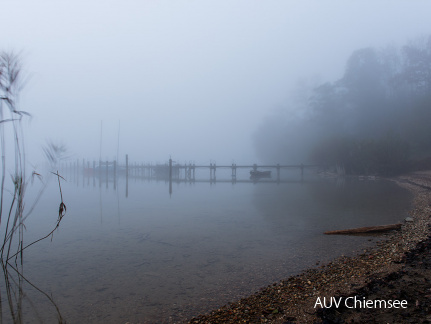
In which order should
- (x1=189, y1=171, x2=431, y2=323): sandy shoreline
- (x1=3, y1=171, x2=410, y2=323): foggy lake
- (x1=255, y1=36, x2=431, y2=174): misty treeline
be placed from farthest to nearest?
(x1=255, y1=36, x2=431, y2=174): misty treeline
(x1=3, y1=171, x2=410, y2=323): foggy lake
(x1=189, y1=171, x2=431, y2=323): sandy shoreline

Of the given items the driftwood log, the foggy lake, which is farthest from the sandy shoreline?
the driftwood log

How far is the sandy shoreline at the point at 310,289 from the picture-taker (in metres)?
3.21

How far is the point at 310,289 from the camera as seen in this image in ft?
12.8

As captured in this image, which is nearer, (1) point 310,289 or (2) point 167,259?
(1) point 310,289

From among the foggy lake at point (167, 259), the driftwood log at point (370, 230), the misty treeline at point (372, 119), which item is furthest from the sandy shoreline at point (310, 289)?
the misty treeline at point (372, 119)

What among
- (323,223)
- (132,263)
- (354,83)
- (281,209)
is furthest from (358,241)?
(354,83)

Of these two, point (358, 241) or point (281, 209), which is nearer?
point (358, 241)

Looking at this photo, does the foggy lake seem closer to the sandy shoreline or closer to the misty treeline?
the sandy shoreline

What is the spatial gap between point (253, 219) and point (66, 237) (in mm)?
6042

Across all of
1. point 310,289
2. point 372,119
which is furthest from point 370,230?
point 372,119

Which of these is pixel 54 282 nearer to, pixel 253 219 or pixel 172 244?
pixel 172 244

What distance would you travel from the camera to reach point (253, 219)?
10391mm

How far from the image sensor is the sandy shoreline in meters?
3.21

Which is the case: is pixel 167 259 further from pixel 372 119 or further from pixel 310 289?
pixel 372 119
